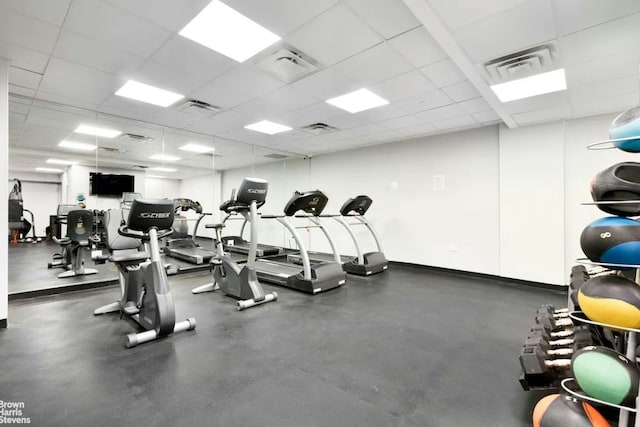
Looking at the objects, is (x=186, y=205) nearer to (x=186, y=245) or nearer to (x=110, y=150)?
(x=186, y=245)

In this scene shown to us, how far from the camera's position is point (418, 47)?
2742mm

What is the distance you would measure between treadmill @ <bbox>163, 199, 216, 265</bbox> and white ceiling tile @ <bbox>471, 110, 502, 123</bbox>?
17.8 ft

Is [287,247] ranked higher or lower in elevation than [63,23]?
lower

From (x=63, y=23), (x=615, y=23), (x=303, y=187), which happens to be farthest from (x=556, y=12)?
(x=303, y=187)

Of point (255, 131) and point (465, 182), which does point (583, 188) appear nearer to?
point (465, 182)

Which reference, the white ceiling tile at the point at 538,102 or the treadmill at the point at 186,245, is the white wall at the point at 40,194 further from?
the white ceiling tile at the point at 538,102

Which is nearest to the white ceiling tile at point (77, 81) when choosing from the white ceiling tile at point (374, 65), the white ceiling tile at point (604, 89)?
the white ceiling tile at point (374, 65)

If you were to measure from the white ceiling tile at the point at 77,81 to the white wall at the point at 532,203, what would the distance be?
6.02 meters

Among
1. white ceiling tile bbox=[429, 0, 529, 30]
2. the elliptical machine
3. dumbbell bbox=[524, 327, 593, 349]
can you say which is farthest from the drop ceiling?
dumbbell bbox=[524, 327, 593, 349]

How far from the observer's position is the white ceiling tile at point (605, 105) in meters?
3.67

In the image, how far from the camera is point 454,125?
5.22m

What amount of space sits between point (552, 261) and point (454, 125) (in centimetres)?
277

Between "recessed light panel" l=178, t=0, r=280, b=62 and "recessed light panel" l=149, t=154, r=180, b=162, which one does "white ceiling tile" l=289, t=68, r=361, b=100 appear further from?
"recessed light panel" l=149, t=154, r=180, b=162

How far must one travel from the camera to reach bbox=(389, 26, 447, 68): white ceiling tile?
2.55m
